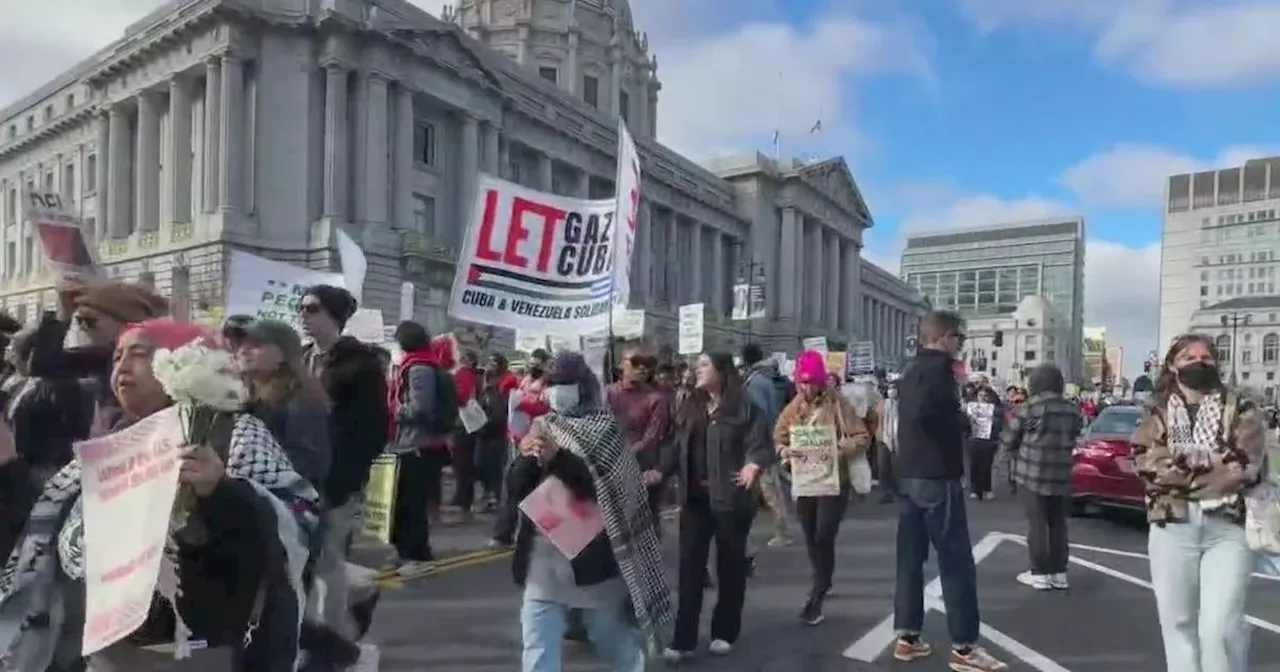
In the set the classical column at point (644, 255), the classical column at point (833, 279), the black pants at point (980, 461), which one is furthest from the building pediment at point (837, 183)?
the black pants at point (980, 461)

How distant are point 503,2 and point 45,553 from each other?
75.4 metres

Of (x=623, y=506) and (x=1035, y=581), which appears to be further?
(x=1035, y=581)

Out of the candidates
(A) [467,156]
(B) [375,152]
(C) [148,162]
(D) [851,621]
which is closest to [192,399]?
(D) [851,621]

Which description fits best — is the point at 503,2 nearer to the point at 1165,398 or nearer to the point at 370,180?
the point at 370,180

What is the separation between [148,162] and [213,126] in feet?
24.8

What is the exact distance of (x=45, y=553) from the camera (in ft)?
7.52

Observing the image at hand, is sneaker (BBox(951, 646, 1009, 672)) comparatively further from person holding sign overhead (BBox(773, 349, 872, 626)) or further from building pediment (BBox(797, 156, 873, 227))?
building pediment (BBox(797, 156, 873, 227))

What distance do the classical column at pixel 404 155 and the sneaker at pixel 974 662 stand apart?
41.9m

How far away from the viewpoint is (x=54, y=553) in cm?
229

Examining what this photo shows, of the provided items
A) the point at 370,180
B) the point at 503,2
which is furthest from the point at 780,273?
the point at 370,180

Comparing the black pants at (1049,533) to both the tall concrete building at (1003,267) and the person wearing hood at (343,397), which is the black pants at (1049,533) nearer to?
the person wearing hood at (343,397)

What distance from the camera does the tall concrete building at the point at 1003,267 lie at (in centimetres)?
15088

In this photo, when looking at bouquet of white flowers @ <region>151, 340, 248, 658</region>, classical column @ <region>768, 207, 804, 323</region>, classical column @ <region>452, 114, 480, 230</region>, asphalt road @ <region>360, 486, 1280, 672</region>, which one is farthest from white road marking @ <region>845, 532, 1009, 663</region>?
classical column @ <region>768, 207, 804, 323</region>

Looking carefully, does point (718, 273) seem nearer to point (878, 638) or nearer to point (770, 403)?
point (770, 403)
